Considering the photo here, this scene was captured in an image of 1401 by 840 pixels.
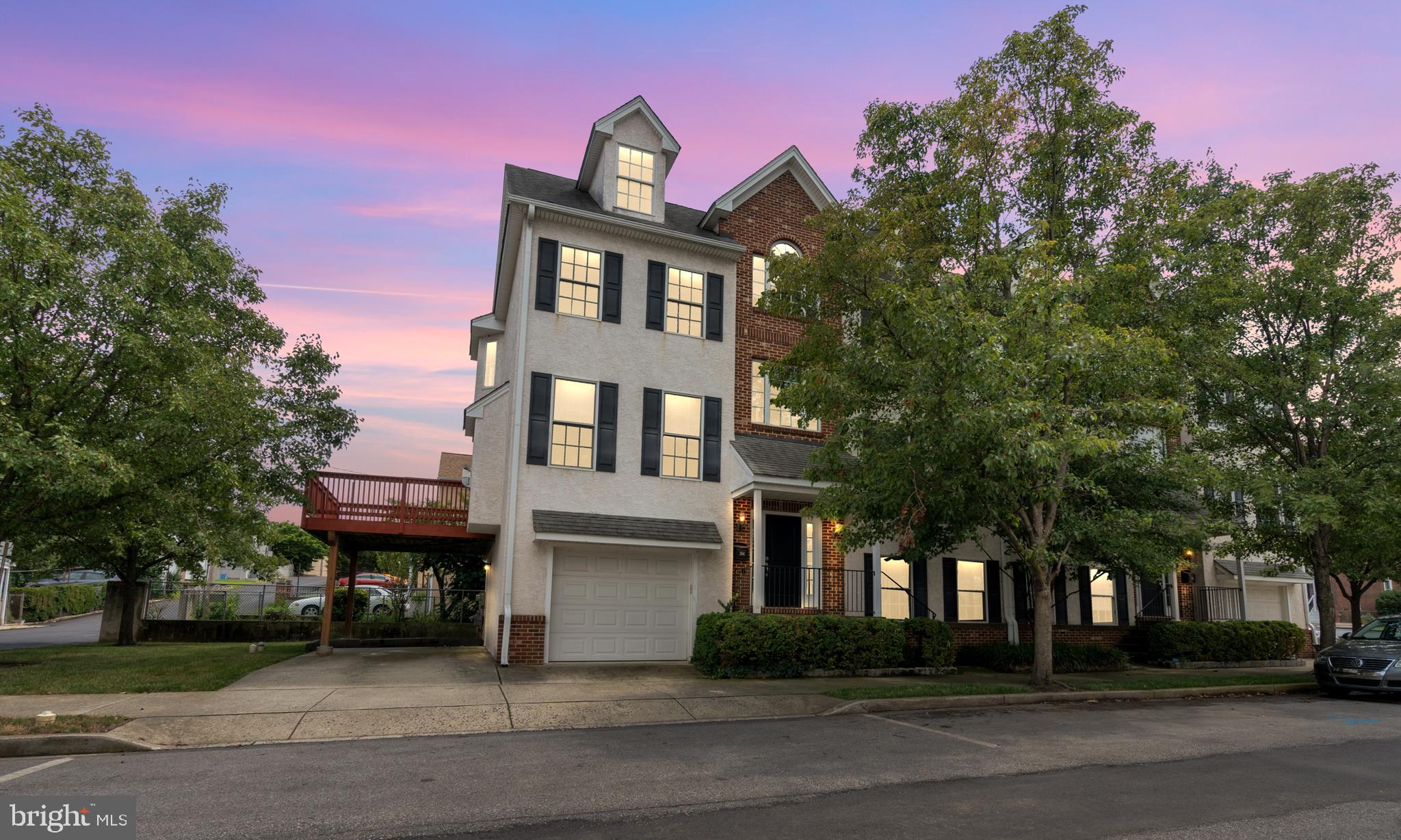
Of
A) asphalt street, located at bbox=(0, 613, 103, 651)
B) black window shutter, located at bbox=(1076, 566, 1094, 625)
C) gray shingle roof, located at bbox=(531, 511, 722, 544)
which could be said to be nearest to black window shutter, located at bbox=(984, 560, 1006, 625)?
black window shutter, located at bbox=(1076, 566, 1094, 625)

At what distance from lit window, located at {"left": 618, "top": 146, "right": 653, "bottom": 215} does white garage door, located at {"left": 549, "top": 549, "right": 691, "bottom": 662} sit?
793cm

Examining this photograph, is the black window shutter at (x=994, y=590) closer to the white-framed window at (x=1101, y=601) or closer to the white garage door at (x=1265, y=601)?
the white-framed window at (x=1101, y=601)

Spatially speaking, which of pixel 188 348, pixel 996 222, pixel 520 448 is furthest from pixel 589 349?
pixel 996 222

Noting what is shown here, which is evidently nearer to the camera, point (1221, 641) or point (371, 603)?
point (1221, 641)

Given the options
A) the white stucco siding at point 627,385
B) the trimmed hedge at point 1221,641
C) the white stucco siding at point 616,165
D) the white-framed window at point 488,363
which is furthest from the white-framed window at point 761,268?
the trimmed hedge at point 1221,641

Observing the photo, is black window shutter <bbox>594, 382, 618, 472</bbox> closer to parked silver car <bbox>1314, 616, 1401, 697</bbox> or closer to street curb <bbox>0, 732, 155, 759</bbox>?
street curb <bbox>0, 732, 155, 759</bbox>

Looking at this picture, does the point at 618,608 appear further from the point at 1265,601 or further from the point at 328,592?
the point at 1265,601

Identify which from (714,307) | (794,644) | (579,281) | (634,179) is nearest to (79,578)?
(579,281)

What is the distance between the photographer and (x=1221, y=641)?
1997 centimetres

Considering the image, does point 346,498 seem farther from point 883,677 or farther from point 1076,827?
point 1076,827

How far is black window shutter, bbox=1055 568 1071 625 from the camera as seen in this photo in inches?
762

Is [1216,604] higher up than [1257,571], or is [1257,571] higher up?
[1257,571]

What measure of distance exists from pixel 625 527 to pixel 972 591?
29.6 ft

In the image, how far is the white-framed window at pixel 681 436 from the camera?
16.6 m
